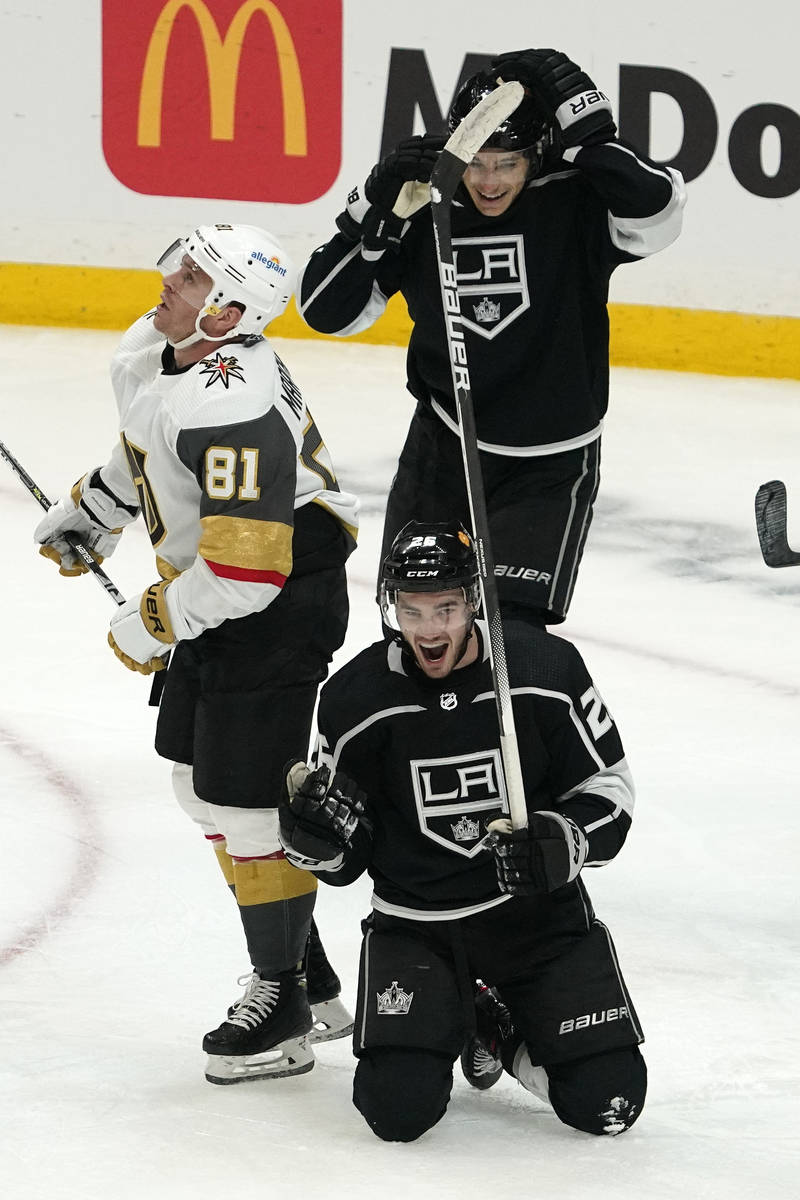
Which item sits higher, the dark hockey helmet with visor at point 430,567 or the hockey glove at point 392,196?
the hockey glove at point 392,196

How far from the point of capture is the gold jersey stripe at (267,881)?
2.67 metres

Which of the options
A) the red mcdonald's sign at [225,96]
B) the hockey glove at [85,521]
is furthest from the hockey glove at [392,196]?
the red mcdonald's sign at [225,96]

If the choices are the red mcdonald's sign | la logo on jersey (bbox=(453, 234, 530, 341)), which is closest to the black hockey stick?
la logo on jersey (bbox=(453, 234, 530, 341))

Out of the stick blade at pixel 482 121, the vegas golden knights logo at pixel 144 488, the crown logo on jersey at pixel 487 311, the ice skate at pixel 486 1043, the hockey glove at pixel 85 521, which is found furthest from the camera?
the crown logo on jersey at pixel 487 311

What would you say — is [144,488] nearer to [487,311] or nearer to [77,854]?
[487,311]

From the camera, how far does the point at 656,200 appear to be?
291 cm

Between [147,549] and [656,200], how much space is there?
256 cm

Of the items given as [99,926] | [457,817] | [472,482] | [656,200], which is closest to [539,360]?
[656,200]

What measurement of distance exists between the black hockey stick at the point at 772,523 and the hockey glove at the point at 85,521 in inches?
37.3

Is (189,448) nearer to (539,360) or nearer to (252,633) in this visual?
(252,633)

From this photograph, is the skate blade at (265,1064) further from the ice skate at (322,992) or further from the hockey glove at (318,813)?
the hockey glove at (318,813)

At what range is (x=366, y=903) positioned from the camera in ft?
10.9

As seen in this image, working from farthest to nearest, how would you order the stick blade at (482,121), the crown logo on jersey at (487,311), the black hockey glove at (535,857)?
the crown logo on jersey at (487,311) < the stick blade at (482,121) < the black hockey glove at (535,857)

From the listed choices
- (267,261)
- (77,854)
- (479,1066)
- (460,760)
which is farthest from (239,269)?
(77,854)
